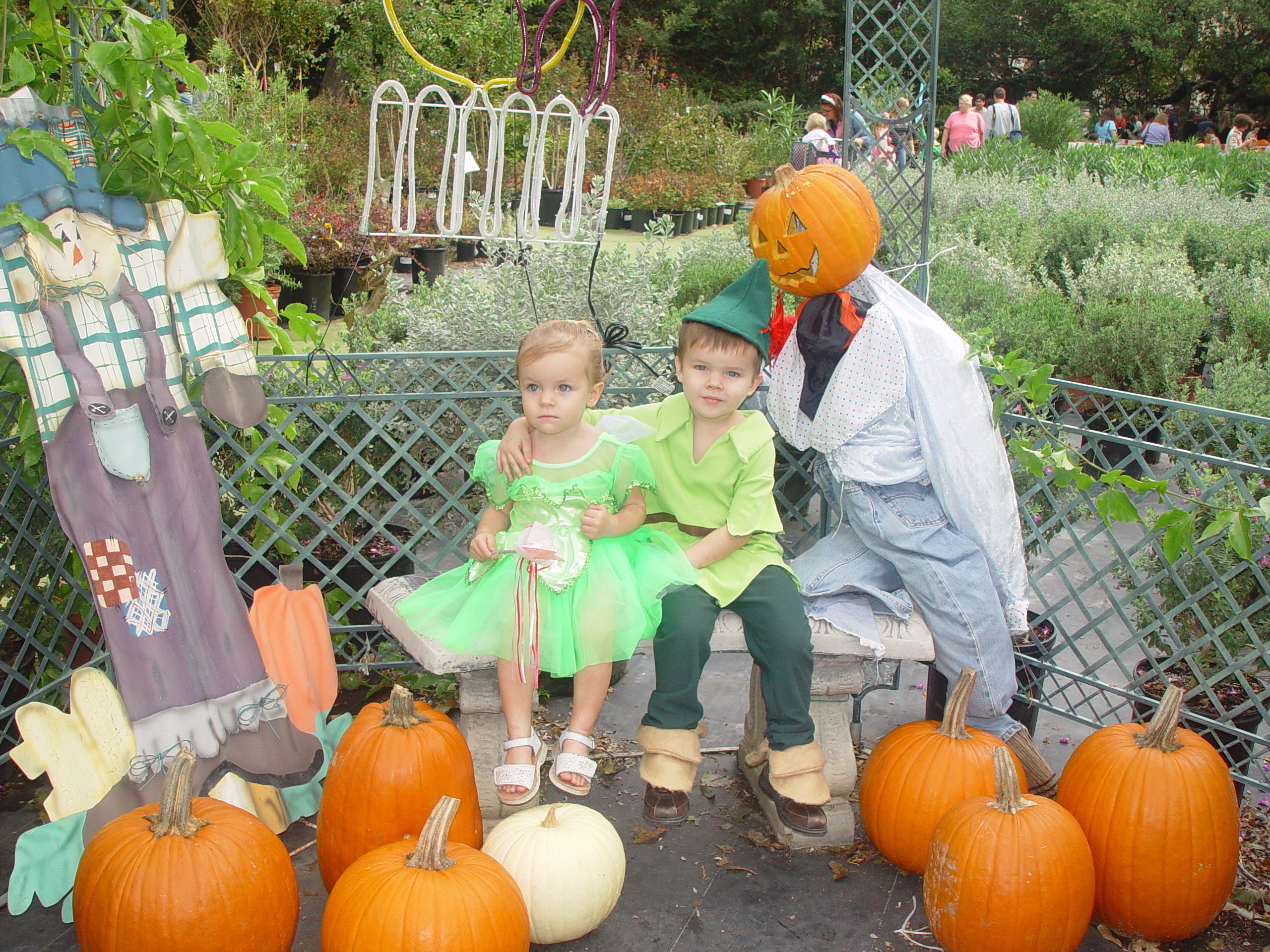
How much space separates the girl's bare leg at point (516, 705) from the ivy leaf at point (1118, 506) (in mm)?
1503

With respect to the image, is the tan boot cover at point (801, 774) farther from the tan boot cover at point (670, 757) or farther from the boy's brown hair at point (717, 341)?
the boy's brown hair at point (717, 341)

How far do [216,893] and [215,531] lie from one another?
2.99 feet

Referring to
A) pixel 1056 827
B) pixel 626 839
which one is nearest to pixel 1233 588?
pixel 1056 827

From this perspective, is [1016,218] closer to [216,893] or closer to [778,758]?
[778,758]

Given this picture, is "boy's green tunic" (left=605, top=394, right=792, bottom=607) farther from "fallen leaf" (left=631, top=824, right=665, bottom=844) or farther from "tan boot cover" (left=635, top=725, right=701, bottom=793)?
"fallen leaf" (left=631, top=824, right=665, bottom=844)

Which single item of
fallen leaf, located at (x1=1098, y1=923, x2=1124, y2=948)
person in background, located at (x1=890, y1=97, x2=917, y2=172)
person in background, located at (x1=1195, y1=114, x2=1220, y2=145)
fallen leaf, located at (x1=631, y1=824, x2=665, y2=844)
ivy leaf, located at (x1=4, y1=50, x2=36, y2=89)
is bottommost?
fallen leaf, located at (x1=631, y1=824, x2=665, y2=844)

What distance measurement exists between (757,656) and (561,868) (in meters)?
0.74

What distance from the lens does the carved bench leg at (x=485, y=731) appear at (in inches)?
102

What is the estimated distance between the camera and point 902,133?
3.48 m

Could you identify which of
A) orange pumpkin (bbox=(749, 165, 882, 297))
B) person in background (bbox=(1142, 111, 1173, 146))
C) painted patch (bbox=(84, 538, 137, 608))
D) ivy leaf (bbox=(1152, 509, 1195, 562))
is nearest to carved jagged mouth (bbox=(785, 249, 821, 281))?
orange pumpkin (bbox=(749, 165, 882, 297))

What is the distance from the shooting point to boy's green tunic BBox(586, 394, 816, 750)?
2568mm

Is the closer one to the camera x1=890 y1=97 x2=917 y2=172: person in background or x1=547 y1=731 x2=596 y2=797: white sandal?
x1=547 y1=731 x2=596 y2=797: white sandal

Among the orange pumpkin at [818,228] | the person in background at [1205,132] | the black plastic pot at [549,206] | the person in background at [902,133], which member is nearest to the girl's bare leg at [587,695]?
the orange pumpkin at [818,228]

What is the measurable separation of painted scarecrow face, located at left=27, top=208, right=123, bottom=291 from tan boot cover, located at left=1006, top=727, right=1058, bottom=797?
2643 mm
